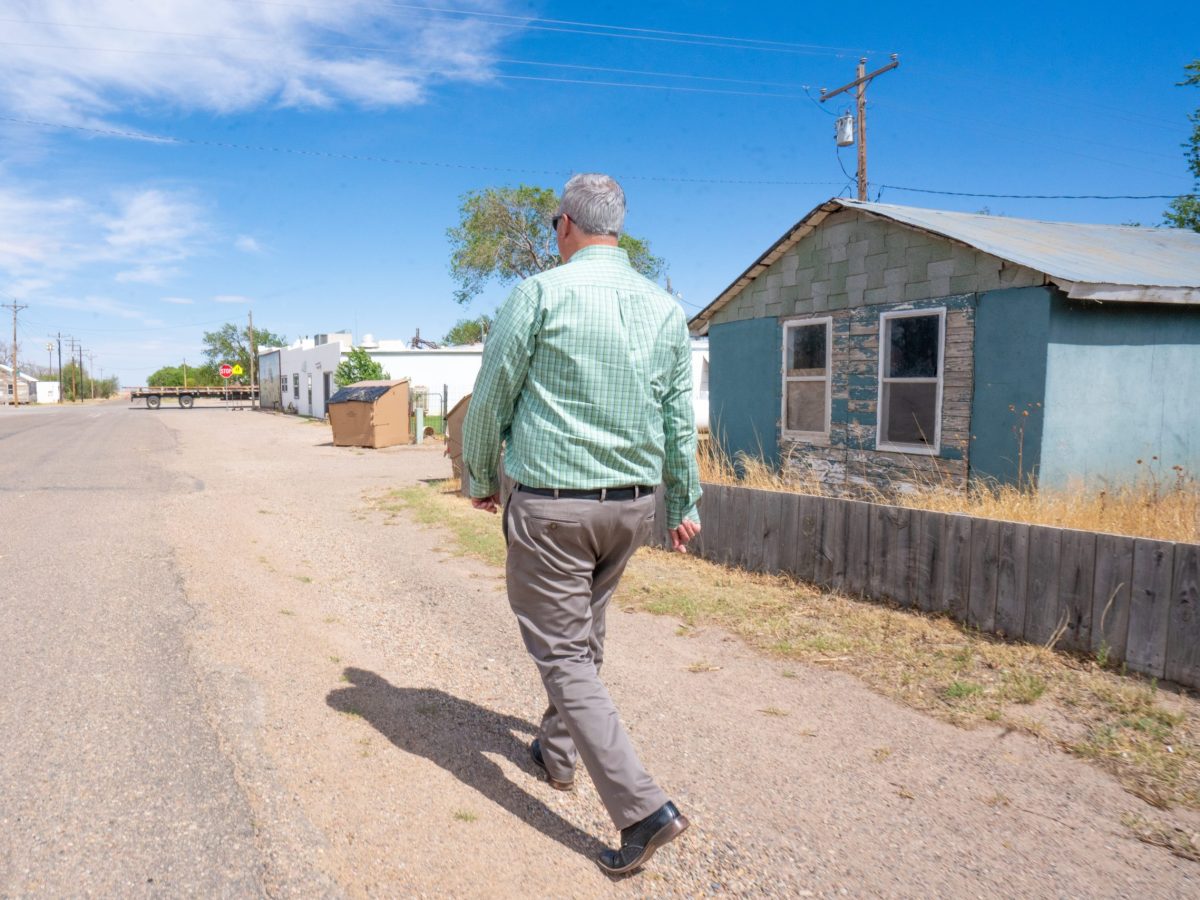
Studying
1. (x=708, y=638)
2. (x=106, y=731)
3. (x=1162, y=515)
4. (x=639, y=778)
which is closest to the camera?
(x=639, y=778)

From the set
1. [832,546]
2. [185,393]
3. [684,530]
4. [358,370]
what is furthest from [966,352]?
[185,393]

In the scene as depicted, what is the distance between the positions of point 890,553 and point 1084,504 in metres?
2.12

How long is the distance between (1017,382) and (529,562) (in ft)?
21.4

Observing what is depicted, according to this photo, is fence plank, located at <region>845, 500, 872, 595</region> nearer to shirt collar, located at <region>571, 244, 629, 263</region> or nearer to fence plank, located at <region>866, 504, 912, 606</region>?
fence plank, located at <region>866, 504, 912, 606</region>

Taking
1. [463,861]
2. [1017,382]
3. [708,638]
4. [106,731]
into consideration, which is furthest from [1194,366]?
[106,731]

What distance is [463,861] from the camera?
250 cm

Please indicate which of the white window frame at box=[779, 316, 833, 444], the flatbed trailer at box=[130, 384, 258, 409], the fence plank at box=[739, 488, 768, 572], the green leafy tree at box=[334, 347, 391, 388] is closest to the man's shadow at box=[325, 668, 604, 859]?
the fence plank at box=[739, 488, 768, 572]

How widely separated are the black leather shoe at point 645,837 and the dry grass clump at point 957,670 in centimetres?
181

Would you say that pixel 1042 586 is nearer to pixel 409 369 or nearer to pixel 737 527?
pixel 737 527

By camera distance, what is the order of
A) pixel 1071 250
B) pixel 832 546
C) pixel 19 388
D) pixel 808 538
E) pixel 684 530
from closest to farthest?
1. pixel 684 530
2. pixel 832 546
3. pixel 808 538
4. pixel 1071 250
5. pixel 19 388

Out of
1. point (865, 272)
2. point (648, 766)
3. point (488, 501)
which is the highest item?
point (865, 272)

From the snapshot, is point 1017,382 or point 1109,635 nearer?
point 1109,635

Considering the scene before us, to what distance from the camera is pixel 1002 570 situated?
15.3 feet

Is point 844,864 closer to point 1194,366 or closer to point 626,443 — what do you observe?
point 626,443
